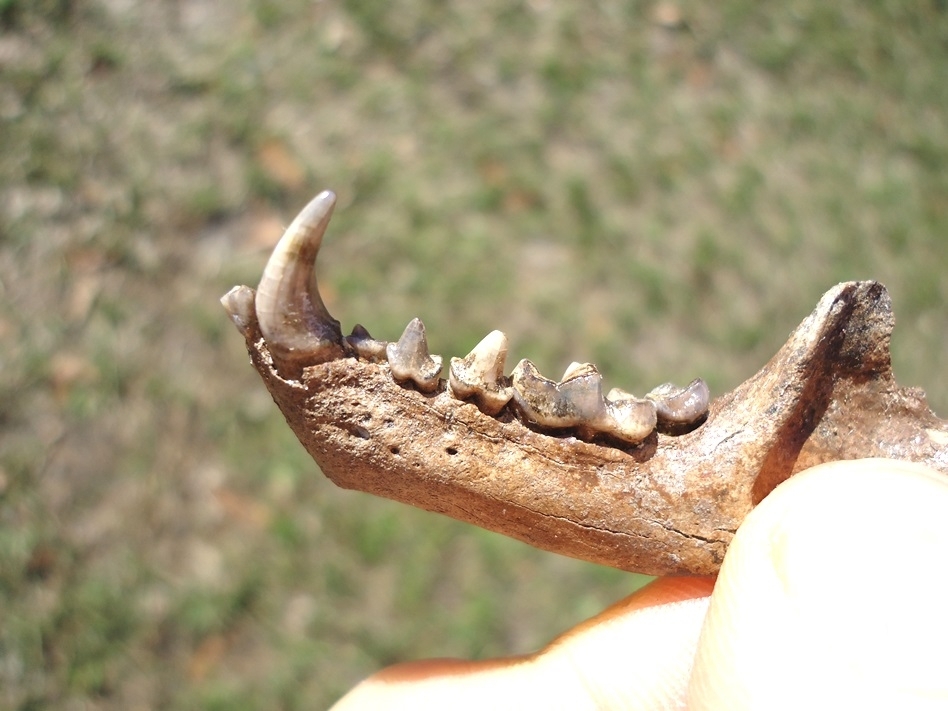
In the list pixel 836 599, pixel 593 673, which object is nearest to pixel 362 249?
pixel 593 673

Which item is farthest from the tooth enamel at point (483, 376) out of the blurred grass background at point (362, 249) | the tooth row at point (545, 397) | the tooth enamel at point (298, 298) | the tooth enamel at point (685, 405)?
the blurred grass background at point (362, 249)

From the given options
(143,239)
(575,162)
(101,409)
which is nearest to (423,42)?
(575,162)

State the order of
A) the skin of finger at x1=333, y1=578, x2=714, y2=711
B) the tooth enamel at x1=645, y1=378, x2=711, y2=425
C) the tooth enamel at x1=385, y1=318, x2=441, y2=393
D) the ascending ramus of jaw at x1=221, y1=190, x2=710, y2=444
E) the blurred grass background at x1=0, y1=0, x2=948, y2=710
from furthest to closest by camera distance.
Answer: the blurred grass background at x1=0, y1=0, x2=948, y2=710 → the skin of finger at x1=333, y1=578, x2=714, y2=711 → the tooth enamel at x1=645, y1=378, x2=711, y2=425 → the tooth enamel at x1=385, y1=318, x2=441, y2=393 → the ascending ramus of jaw at x1=221, y1=190, x2=710, y2=444

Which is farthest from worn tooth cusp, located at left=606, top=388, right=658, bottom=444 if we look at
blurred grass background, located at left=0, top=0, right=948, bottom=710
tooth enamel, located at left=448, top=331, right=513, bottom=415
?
blurred grass background, located at left=0, top=0, right=948, bottom=710

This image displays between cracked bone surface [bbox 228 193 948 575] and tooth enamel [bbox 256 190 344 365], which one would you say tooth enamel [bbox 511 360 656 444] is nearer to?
cracked bone surface [bbox 228 193 948 575]

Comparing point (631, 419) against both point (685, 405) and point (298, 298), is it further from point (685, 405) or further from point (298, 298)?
point (298, 298)
